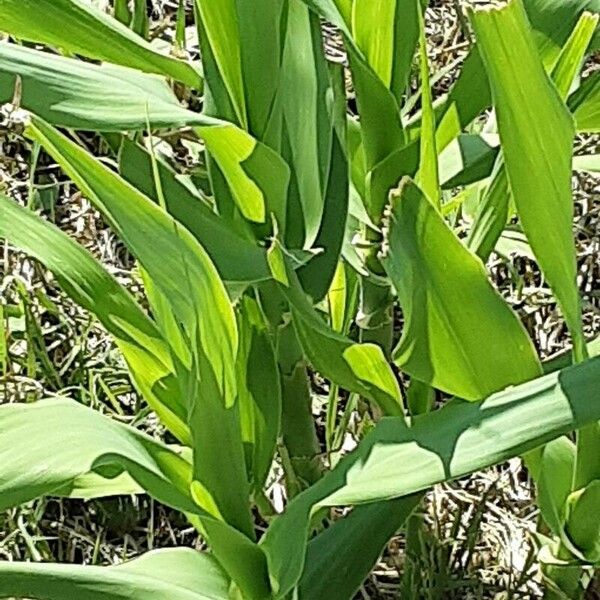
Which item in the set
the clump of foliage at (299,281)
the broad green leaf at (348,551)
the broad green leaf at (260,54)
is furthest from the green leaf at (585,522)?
the broad green leaf at (260,54)

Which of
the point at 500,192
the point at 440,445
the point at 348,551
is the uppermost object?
the point at 500,192

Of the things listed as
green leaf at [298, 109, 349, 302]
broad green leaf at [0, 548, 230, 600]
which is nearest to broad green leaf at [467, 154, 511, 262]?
green leaf at [298, 109, 349, 302]

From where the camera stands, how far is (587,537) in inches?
30.2

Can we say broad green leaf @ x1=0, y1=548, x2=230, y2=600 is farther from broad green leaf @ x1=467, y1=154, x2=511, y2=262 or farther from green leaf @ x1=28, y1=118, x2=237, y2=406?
broad green leaf @ x1=467, y1=154, x2=511, y2=262

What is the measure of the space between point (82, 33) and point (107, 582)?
15.7 inches

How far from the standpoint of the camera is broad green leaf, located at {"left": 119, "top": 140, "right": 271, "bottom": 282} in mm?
757

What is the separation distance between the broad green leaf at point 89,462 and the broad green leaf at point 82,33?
280 millimetres

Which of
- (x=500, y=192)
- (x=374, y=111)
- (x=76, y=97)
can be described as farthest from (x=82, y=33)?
(x=500, y=192)

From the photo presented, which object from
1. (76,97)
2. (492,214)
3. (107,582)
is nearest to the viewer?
(107,582)

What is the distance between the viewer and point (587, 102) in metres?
0.88

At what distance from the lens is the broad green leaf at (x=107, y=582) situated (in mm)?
592

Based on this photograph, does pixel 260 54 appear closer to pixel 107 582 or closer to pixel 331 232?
pixel 331 232

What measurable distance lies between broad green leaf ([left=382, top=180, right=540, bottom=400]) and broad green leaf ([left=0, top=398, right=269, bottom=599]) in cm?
15

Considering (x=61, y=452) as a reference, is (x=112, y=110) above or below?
above
